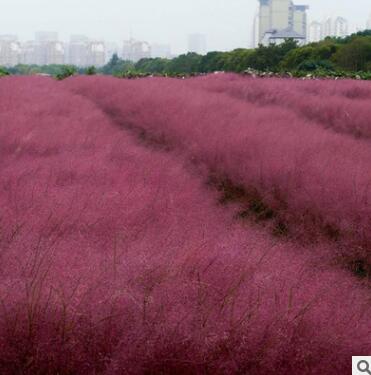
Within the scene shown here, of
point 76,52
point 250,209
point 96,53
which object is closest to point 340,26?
point 96,53

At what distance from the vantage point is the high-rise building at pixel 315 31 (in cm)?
14100

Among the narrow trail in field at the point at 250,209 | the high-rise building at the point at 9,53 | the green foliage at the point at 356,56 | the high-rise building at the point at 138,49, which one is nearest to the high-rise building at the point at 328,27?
the high-rise building at the point at 138,49

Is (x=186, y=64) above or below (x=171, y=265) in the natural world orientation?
above

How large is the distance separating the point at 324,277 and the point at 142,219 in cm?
97

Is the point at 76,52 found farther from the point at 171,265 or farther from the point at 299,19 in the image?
the point at 171,265

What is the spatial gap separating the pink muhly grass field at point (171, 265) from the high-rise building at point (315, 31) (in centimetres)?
14543

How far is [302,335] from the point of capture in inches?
65.9

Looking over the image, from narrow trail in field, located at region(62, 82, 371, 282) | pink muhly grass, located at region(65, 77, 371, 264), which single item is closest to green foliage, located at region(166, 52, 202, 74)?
pink muhly grass, located at region(65, 77, 371, 264)

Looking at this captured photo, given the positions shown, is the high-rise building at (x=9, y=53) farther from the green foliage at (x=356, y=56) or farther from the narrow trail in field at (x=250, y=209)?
the narrow trail in field at (x=250, y=209)

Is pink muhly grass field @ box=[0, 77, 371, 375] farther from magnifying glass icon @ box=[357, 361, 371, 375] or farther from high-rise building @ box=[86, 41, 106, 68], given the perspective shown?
high-rise building @ box=[86, 41, 106, 68]

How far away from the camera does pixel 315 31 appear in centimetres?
14250

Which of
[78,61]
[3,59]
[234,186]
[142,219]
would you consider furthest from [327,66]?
[78,61]

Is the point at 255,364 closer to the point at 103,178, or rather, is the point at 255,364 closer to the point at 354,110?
the point at 103,178

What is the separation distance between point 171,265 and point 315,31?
15015 centimetres
